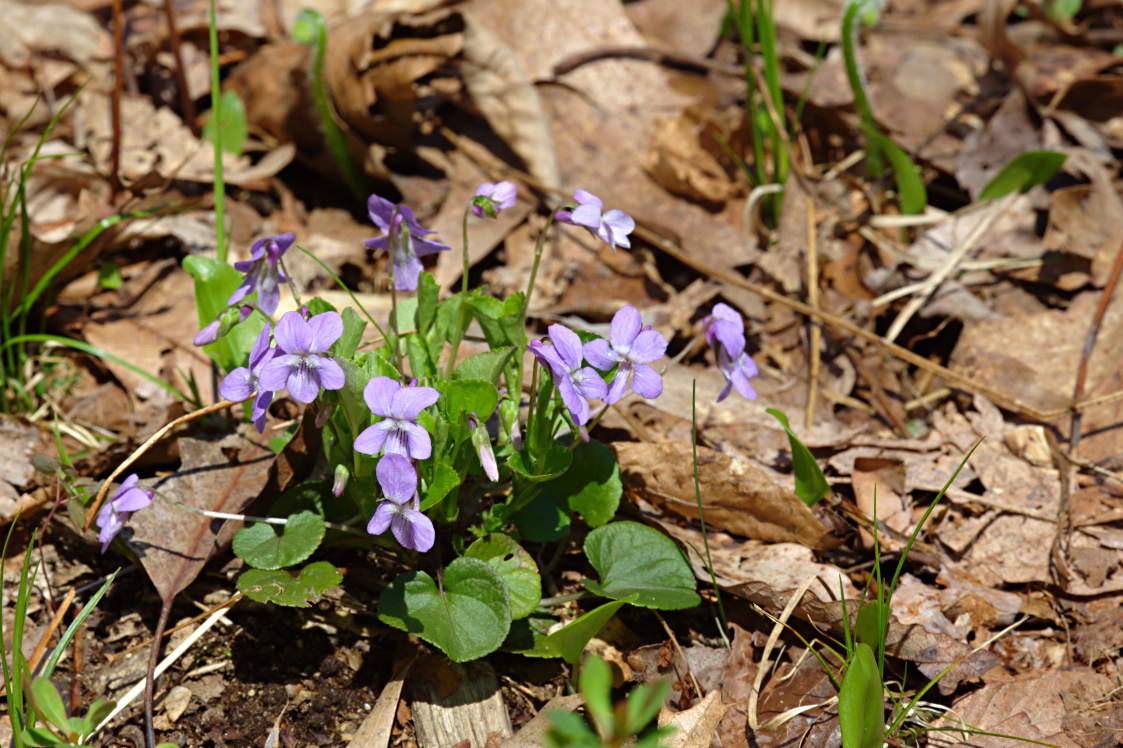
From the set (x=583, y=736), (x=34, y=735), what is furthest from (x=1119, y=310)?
(x=34, y=735)

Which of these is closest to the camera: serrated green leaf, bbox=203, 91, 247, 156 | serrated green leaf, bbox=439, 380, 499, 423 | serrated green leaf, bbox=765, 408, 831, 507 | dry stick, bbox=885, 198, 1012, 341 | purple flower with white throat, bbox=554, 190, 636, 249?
serrated green leaf, bbox=439, 380, 499, 423

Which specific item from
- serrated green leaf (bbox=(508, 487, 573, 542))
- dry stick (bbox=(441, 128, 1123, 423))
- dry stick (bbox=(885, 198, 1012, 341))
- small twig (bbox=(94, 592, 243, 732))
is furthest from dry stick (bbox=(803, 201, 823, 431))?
small twig (bbox=(94, 592, 243, 732))

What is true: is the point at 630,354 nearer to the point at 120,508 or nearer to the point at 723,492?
the point at 723,492

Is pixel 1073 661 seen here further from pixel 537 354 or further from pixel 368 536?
pixel 368 536

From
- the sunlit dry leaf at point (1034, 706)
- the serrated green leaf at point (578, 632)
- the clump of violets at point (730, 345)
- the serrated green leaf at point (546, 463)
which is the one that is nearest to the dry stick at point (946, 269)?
the clump of violets at point (730, 345)

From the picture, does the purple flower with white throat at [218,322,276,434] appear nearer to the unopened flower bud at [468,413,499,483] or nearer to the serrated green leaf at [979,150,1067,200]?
the unopened flower bud at [468,413,499,483]

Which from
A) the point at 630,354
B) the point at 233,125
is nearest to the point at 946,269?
the point at 630,354
